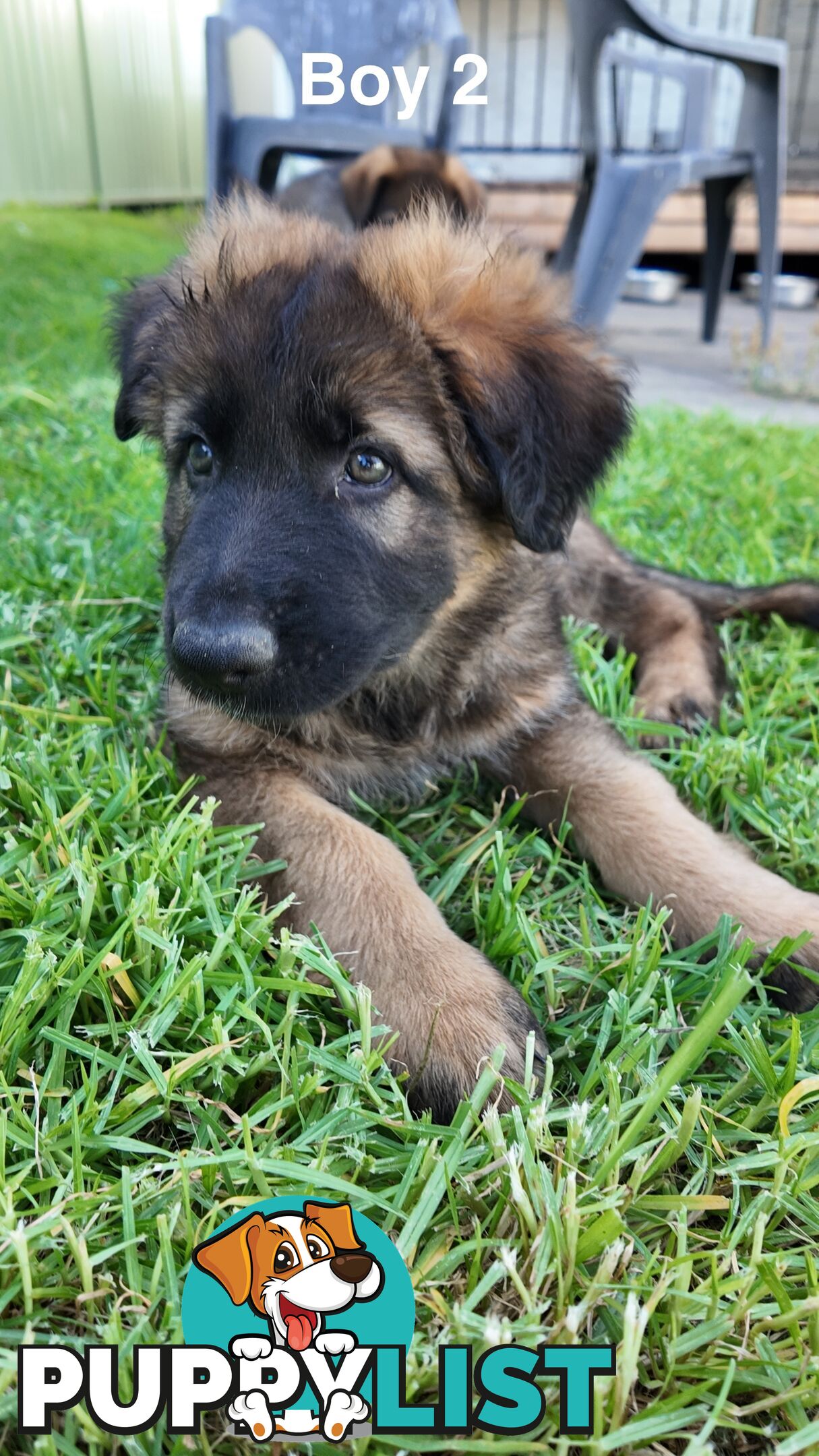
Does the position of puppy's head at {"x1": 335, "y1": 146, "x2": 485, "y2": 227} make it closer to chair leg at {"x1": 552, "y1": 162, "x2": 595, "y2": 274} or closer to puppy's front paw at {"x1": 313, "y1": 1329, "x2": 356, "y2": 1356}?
chair leg at {"x1": 552, "y1": 162, "x2": 595, "y2": 274}

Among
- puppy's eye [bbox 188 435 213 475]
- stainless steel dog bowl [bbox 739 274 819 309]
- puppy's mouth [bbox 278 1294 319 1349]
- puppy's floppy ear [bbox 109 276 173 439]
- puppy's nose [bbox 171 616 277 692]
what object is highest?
puppy's floppy ear [bbox 109 276 173 439]

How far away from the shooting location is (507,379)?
171 cm

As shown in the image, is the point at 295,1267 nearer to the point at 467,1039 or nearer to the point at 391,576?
the point at 467,1039

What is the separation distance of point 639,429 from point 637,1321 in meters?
4.11

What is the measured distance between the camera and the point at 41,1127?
3.72 ft

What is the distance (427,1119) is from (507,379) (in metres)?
1.13

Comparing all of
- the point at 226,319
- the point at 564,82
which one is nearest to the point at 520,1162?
the point at 226,319

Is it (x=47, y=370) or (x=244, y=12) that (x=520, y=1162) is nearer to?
(x=47, y=370)

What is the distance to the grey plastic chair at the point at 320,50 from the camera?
5688 mm

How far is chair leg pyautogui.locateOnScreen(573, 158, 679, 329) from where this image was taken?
5.64 m

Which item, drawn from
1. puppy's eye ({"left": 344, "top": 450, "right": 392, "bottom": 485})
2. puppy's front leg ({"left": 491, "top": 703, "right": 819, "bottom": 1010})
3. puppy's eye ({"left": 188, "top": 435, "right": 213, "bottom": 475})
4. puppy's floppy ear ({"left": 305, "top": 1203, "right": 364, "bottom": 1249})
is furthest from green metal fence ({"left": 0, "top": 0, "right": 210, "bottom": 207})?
puppy's floppy ear ({"left": 305, "top": 1203, "right": 364, "bottom": 1249})

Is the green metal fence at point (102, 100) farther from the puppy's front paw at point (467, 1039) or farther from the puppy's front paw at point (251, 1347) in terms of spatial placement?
the puppy's front paw at point (251, 1347)

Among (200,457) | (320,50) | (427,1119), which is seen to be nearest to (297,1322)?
(427,1119)

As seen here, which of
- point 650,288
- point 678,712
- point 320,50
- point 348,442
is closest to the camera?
point 348,442
